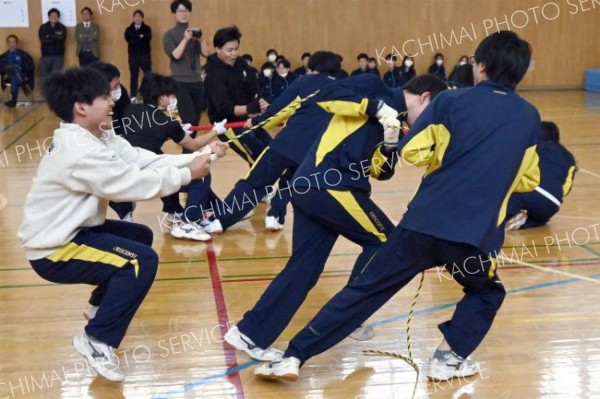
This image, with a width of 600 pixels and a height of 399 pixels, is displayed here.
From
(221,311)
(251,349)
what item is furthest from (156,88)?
(251,349)

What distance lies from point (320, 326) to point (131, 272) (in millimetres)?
954

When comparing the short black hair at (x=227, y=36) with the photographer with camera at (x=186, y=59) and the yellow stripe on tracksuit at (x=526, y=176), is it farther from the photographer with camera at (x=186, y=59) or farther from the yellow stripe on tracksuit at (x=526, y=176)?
the yellow stripe on tracksuit at (x=526, y=176)

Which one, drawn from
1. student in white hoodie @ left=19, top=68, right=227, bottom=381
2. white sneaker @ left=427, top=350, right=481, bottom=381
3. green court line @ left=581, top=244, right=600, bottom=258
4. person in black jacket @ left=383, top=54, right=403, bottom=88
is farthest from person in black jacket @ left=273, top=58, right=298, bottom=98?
white sneaker @ left=427, top=350, right=481, bottom=381

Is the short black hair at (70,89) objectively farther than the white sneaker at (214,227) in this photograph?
No

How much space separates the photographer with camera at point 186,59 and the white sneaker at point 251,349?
5.06m

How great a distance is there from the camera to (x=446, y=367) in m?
4.27

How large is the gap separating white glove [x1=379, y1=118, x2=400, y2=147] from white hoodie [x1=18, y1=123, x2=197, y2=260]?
1.02 metres

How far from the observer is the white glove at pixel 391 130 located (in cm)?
420

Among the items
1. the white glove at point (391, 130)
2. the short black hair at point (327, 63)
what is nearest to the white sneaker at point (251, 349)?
the white glove at point (391, 130)

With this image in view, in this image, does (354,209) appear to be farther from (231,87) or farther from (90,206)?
(231,87)

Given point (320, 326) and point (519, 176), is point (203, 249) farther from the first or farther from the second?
point (519, 176)

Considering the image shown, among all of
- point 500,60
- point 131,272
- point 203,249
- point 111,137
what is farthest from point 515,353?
point 203,249

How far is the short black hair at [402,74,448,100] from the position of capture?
14.3 feet

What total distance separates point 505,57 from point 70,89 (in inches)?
80.2
